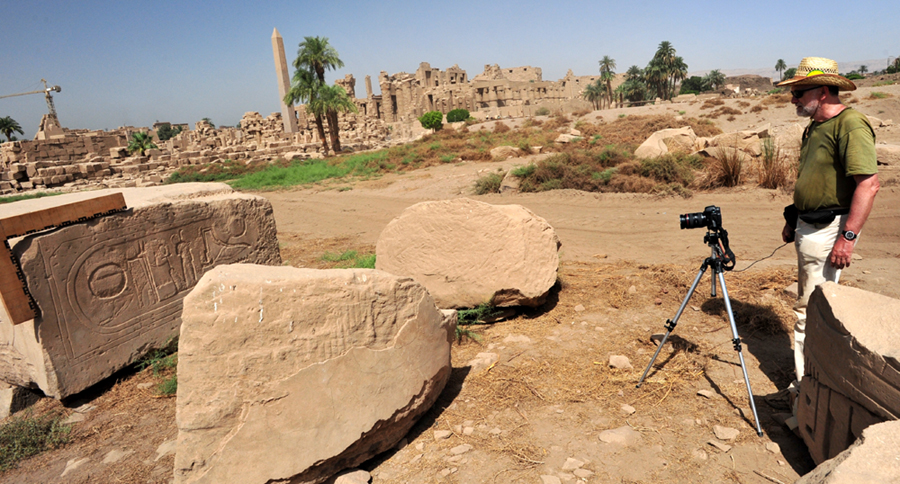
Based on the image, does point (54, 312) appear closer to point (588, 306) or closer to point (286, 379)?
point (286, 379)

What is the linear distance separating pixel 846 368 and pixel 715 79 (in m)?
61.8

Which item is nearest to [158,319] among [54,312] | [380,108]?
[54,312]

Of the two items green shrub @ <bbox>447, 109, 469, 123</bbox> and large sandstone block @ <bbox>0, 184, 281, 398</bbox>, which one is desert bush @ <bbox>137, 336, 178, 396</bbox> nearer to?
large sandstone block @ <bbox>0, 184, 281, 398</bbox>

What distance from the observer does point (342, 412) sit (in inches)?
93.7

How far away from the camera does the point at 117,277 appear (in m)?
3.78

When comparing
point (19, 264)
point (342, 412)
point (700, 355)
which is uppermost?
point (19, 264)

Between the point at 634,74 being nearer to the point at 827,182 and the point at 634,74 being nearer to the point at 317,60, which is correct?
the point at 317,60

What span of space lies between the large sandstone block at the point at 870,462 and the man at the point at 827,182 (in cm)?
126

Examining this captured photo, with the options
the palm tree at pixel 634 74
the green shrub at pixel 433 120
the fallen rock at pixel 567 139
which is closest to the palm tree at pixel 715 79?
the palm tree at pixel 634 74

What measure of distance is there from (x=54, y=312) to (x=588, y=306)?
418 centimetres

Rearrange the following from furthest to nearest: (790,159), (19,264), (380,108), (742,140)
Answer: (380,108), (742,140), (790,159), (19,264)

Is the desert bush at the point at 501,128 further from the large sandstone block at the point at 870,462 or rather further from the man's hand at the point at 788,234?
the large sandstone block at the point at 870,462

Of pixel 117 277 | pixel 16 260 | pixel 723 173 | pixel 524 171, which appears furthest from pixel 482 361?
pixel 524 171

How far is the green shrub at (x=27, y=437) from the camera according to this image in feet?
9.75
